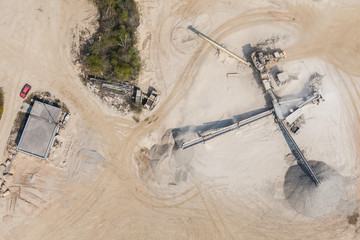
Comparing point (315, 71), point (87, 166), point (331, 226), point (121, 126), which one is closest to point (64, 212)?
point (87, 166)

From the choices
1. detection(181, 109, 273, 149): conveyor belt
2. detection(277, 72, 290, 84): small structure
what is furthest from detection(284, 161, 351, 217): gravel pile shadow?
detection(277, 72, 290, 84): small structure

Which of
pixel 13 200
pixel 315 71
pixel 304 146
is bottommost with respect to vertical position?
pixel 13 200

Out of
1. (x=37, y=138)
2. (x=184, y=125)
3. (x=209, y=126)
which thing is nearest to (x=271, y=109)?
(x=209, y=126)

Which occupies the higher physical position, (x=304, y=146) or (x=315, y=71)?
(x=315, y=71)

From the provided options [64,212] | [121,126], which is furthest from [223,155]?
[64,212]

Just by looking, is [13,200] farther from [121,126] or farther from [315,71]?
[315,71]

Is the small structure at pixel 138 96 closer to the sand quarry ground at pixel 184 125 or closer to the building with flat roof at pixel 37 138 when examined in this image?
the sand quarry ground at pixel 184 125

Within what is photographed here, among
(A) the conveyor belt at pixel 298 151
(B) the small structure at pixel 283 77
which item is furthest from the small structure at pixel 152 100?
(A) the conveyor belt at pixel 298 151

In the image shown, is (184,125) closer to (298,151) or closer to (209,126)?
(209,126)

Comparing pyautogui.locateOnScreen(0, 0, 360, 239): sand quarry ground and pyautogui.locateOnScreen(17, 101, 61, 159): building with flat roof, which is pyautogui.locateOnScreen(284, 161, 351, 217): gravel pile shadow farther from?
pyautogui.locateOnScreen(17, 101, 61, 159): building with flat roof

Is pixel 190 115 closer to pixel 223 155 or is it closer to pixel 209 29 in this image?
pixel 223 155
